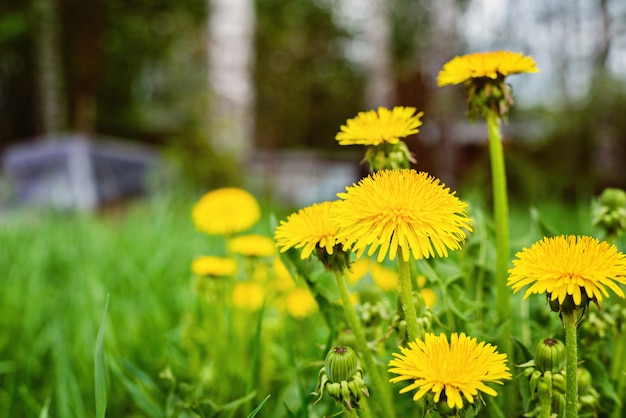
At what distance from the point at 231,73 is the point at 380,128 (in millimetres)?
4401

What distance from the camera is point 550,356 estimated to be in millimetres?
583

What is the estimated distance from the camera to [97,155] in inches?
228

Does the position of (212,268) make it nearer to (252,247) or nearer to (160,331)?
(252,247)

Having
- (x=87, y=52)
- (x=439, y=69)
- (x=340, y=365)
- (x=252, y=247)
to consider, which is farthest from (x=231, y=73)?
(x=87, y=52)

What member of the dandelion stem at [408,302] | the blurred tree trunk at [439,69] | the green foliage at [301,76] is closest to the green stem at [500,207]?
the dandelion stem at [408,302]

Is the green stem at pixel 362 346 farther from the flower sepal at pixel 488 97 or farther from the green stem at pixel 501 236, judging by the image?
the flower sepal at pixel 488 97

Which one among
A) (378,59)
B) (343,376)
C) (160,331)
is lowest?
(160,331)

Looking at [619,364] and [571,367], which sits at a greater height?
[571,367]

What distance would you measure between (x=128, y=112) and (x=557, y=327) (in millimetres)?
14077

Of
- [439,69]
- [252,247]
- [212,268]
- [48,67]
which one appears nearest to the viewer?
[212,268]

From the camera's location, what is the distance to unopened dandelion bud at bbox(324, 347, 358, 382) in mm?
567

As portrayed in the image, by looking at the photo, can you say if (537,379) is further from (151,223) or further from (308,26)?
(308,26)

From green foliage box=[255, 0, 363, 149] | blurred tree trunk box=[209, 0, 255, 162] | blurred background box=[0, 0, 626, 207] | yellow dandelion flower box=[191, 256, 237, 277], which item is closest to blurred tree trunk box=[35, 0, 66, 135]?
blurred background box=[0, 0, 626, 207]

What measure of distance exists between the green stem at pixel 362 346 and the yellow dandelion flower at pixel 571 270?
0.72 feet
